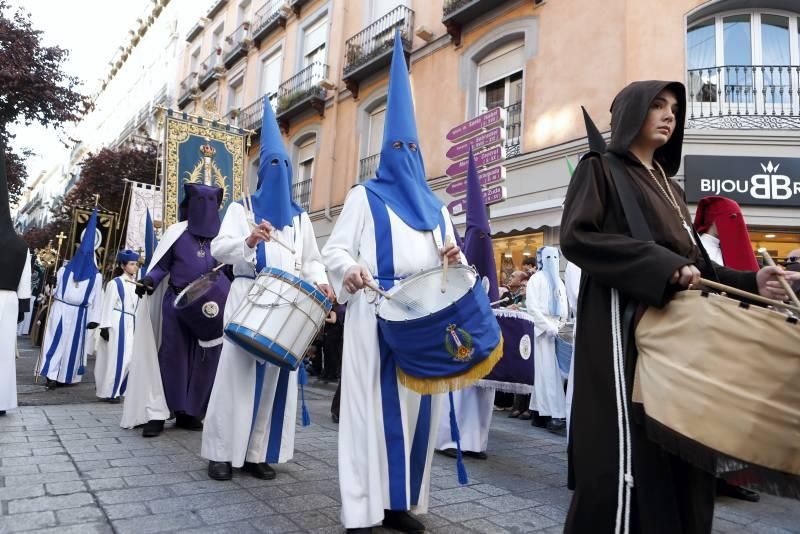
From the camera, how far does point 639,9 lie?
34.3 ft

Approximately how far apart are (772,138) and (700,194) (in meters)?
1.62

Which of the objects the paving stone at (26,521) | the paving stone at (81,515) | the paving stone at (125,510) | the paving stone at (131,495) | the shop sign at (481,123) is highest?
the shop sign at (481,123)

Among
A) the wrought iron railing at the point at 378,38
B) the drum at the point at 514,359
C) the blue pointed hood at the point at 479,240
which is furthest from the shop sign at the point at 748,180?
the wrought iron railing at the point at 378,38

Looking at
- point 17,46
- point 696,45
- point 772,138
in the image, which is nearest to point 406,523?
point 772,138

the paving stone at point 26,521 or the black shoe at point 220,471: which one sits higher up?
the black shoe at point 220,471

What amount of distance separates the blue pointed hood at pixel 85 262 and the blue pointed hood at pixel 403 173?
7.00 metres

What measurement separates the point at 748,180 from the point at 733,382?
33.4 ft

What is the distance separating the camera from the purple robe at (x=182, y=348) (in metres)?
5.18

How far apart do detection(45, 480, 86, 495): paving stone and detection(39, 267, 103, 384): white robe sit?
556 cm

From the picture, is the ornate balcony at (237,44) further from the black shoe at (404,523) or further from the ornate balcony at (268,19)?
the black shoe at (404,523)

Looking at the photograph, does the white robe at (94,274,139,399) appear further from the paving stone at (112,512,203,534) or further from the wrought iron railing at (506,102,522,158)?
the wrought iron railing at (506,102,522,158)

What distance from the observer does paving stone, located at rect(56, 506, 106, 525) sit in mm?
2807

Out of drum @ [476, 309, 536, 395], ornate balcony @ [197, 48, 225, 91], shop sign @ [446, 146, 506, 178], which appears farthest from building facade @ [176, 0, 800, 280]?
ornate balcony @ [197, 48, 225, 91]

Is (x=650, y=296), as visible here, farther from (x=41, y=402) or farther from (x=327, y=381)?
(x=327, y=381)
